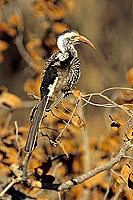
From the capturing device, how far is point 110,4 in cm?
1025

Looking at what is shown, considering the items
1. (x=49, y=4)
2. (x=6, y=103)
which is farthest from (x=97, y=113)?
(x=6, y=103)

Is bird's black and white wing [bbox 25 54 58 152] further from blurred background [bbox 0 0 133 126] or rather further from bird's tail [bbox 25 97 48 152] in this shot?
blurred background [bbox 0 0 133 126]

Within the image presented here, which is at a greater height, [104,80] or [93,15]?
[93,15]

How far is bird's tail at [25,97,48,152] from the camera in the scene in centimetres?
283

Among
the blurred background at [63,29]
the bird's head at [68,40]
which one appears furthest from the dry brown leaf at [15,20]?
the bird's head at [68,40]

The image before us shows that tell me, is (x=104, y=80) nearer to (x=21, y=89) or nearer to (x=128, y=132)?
(x=21, y=89)

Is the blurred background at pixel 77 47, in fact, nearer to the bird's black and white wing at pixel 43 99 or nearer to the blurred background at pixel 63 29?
the blurred background at pixel 63 29

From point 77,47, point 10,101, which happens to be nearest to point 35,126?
point 10,101

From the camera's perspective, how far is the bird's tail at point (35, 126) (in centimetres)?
283

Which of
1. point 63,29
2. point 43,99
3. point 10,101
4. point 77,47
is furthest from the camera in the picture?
point 77,47

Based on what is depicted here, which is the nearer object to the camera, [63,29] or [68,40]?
[68,40]

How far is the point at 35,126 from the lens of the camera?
295 cm

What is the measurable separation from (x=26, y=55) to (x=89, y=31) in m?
3.82

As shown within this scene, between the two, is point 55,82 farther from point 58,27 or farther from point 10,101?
point 58,27
